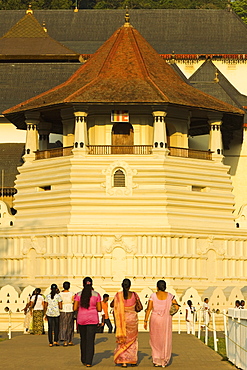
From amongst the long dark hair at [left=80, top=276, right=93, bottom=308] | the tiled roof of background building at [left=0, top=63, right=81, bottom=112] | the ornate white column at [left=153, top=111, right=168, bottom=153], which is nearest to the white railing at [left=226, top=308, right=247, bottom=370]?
the long dark hair at [left=80, top=276, right=93, bottom=308]

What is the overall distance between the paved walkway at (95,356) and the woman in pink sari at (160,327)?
250 millimetres

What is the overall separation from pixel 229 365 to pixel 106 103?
25640 millimetres

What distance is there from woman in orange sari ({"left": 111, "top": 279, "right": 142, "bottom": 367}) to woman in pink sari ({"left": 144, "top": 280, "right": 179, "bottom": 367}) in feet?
1.06

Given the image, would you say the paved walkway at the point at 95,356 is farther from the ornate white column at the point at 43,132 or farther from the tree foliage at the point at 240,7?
the tree foliage at the point at 240,7

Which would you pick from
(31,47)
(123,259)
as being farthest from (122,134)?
(31,47)

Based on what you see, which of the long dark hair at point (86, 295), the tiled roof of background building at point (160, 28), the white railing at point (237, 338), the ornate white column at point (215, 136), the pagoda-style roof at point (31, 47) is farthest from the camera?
the tiled roof of background building at point (160, 28)

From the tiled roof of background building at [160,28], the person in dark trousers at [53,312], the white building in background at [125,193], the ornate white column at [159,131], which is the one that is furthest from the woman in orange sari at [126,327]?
the tiled roof of background building at [160,28]

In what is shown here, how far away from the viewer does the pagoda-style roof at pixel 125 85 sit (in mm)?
47031

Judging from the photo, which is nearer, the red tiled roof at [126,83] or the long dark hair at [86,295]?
the long dark hair at [86,295]

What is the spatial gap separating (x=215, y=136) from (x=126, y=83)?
191 inches

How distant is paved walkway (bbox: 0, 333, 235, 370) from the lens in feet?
73.6

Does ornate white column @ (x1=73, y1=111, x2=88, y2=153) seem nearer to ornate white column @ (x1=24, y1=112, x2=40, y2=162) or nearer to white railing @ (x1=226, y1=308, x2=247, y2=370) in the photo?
ornate white column @ (x1=24, y1=112, x2=40, y2=162)

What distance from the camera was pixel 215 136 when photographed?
1966 inches

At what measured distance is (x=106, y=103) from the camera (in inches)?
1847
